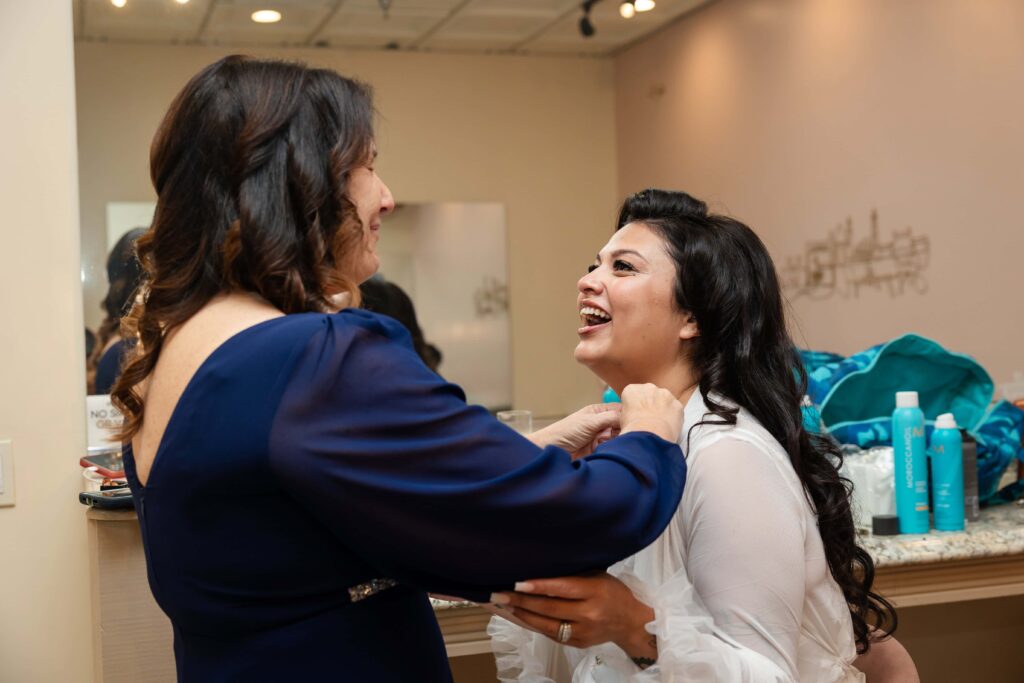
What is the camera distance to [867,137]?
4.48 metres

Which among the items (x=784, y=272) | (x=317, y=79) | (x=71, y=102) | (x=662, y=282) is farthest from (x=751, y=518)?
(x=784, y=272)

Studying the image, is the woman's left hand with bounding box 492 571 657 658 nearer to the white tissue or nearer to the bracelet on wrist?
the bracelet on wrist

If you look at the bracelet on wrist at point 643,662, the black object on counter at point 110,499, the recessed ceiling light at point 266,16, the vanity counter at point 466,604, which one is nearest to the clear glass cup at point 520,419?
the vanity counter at point 466,604

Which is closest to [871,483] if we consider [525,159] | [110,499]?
[110,499]

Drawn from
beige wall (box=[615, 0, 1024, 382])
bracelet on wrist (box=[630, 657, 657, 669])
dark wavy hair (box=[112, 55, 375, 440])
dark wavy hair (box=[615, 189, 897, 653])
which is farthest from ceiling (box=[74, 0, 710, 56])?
bracelet on wrist (box=[630, 657, 657, 669])

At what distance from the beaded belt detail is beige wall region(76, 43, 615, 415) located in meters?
5.20

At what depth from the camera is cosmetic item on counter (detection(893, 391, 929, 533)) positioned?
223cm

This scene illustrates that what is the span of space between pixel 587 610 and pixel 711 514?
0.86 feet

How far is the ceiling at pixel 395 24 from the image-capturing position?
5270 mm

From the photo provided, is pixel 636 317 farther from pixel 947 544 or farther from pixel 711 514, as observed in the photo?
pixel 947 544

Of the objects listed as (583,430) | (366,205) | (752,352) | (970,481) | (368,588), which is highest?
(366,205)

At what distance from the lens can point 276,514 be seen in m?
0.98

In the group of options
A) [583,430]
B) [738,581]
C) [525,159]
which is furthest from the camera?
[525,159]

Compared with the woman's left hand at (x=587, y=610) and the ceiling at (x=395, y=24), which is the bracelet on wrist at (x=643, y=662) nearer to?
the woman's left hand at (x=587, y=610)
